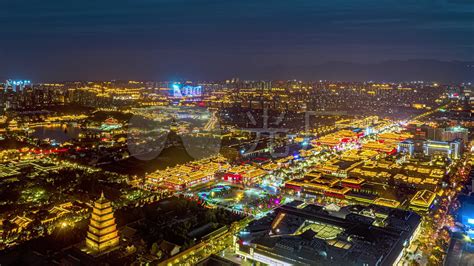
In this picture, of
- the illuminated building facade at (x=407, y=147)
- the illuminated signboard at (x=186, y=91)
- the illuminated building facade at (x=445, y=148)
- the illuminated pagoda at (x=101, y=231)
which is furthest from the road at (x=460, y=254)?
the illuminated signboard at (x=186, y=91)

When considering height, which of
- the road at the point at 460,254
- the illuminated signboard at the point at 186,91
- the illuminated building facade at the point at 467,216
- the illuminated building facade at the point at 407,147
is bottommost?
the road at the point at 460,254

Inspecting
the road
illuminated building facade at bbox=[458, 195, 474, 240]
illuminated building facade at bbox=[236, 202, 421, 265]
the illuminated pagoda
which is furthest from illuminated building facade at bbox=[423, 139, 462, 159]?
the illuminated pagoda

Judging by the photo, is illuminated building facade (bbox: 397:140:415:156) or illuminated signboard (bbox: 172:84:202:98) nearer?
illuminated building facade (bbox: 397:140:415:156)

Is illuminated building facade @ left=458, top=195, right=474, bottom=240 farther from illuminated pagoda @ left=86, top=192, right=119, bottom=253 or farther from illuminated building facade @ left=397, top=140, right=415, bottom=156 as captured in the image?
illuminated pagoda @ left=86, top=192, right=119, bottom=253

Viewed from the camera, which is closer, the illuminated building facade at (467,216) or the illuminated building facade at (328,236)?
the illuminated building facade at (328,236)

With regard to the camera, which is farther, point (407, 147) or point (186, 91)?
point (186, 91)

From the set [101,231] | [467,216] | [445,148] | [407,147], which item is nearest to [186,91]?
[407,147]

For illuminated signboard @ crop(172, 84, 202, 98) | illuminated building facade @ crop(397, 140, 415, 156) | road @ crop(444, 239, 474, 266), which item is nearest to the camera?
road @ crop(444, 239, 474, 266)

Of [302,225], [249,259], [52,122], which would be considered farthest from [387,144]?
[52,122]

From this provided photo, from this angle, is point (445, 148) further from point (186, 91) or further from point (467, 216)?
point (186, 91)

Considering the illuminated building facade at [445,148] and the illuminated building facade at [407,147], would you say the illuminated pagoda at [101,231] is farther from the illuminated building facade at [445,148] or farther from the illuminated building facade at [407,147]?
the illuminated building facade at [445,148]
